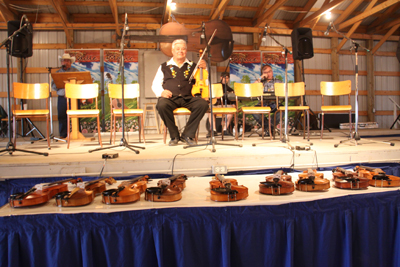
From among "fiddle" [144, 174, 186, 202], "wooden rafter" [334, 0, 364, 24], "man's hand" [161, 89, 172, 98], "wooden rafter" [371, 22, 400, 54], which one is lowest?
"fiddle" [144, 174, 186, 202]

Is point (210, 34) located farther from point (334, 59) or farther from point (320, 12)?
point (334, 59)

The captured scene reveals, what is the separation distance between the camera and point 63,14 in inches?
281

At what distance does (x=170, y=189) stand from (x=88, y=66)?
715 cm

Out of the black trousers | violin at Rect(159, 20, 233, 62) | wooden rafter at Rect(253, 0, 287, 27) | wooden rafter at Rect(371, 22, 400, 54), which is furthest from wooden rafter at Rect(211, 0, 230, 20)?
wooden rafter at Rect(371, 22, 400, 54)

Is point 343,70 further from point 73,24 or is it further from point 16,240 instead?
point 16,240

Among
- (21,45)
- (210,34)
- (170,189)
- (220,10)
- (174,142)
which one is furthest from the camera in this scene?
(220,10)

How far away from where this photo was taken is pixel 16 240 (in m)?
1.20

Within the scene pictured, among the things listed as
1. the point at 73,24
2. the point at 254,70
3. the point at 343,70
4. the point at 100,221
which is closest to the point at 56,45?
the point at 73,24

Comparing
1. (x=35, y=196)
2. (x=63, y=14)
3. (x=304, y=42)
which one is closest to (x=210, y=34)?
(x=304, y=42)

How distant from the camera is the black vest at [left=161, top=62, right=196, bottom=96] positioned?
138 inches

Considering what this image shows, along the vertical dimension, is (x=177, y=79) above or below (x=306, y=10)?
below

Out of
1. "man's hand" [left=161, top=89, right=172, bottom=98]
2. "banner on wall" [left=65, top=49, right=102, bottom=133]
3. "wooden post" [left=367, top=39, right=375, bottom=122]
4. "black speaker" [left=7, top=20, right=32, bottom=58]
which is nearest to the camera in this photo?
"man's hand" [left=161, top=89, right=172, bottom=98]

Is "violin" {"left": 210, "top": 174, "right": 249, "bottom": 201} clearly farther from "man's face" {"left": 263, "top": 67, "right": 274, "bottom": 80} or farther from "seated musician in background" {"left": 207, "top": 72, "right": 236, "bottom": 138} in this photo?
"man's face" {"left": 263, "top": 67, "right": 274, "bottom": 80}

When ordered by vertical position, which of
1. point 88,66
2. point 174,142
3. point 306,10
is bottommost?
point 174,142
